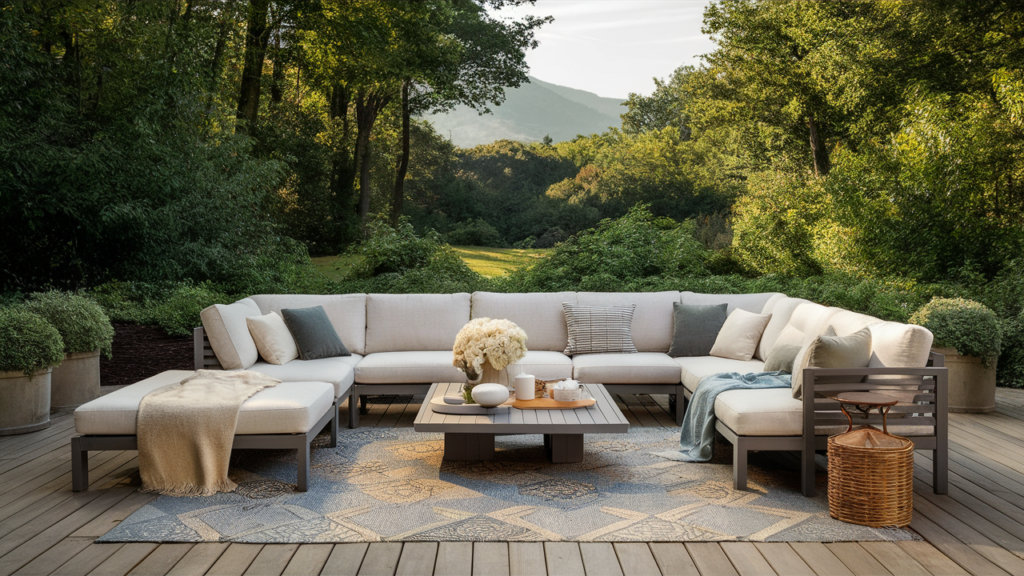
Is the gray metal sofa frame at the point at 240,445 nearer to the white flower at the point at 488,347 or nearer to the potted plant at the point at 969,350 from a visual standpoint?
the white flower at the point at 488,347

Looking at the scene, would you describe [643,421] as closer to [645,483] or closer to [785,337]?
[785,337]

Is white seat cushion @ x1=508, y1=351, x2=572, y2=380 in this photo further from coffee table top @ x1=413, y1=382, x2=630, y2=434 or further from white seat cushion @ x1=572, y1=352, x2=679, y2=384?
coffee table top @ x1=413, y1=382, x2=630, y2=434

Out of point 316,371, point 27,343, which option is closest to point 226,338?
point 316,371

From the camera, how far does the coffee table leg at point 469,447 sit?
3.81 metres

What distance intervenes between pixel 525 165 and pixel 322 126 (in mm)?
5167

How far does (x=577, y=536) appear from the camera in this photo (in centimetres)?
274

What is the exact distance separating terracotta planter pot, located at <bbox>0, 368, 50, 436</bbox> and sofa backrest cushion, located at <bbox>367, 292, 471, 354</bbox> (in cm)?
211

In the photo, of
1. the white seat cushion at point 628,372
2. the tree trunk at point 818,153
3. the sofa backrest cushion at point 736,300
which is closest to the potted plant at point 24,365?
the white seat cushion at point 628,372

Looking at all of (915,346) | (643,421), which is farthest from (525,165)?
(915,346)

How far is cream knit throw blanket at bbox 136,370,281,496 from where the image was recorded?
3287 mm

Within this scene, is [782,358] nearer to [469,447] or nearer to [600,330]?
[600,330]

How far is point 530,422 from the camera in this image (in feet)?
11.1

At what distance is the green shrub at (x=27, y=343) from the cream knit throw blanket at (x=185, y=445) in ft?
5.21

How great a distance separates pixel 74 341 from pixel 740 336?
4673mm
